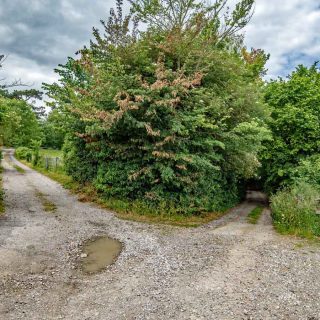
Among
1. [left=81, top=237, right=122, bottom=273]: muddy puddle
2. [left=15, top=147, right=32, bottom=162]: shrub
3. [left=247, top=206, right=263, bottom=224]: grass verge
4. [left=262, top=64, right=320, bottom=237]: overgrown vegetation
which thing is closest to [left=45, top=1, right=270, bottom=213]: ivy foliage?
[left=247, top=206, right=263, bottom=224]: grass verge

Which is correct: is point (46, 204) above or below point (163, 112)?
below

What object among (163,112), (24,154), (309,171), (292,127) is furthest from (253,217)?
(24,154)

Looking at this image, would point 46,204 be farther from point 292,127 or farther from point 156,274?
point 292,127

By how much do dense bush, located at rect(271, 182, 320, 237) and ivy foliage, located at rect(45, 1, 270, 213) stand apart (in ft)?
8.73

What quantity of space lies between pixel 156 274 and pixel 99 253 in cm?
190

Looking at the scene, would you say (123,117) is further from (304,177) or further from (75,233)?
(304,177)

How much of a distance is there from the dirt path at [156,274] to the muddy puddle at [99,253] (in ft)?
0.72


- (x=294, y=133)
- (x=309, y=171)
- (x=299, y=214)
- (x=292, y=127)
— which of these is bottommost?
(x=299, y=214)

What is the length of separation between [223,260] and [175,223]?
3.75m

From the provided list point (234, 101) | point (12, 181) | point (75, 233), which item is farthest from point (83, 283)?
point (12, 181)

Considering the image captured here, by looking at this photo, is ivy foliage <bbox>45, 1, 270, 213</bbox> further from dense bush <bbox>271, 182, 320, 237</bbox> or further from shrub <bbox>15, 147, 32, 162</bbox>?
shrub <bbox>15, 147, 32, 162</bbox>

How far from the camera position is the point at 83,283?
607 cm

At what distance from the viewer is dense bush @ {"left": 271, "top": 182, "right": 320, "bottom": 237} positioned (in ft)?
34.0

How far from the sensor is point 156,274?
661 cm
